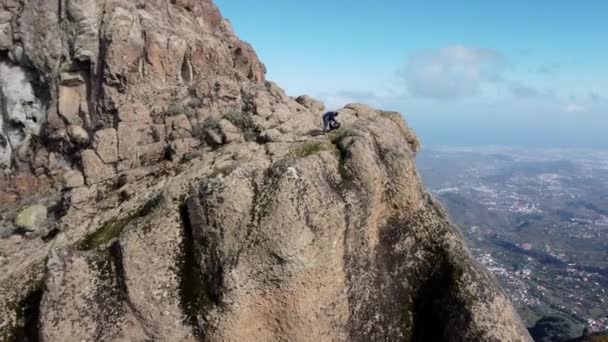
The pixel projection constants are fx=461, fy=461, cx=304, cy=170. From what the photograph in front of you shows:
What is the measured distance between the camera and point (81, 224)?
66.6ft

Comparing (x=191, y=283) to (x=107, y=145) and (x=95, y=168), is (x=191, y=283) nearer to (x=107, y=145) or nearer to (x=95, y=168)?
(x=95, y=168)

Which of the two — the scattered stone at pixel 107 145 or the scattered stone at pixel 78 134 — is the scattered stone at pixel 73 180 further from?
the scattered stone at pixel 78 134

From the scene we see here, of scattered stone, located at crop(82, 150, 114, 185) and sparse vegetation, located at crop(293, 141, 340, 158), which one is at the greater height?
sparse vegetation, located at crop(293, 141, 340, 158)

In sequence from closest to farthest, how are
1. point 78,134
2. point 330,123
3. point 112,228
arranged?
point 112,228 < point 330,123 < point 78,134

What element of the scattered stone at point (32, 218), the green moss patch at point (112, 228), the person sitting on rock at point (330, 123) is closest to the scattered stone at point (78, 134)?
the scattered stone at point (32, 218)

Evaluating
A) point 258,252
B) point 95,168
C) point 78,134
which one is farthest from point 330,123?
point 78,134

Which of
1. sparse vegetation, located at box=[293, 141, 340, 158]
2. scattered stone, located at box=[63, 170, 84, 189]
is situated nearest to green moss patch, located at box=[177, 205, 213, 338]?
sparse vegetation, located at box=[293, 141, 340, 158]

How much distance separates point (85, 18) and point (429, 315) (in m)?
34.5

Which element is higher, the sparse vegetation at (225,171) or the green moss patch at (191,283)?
the sparse vegetation at (225,171)


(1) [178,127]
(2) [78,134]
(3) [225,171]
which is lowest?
(2) [78,134]

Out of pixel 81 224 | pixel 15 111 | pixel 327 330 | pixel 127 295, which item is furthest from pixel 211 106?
pixel 15 111

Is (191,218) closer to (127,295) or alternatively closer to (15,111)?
(127,295)

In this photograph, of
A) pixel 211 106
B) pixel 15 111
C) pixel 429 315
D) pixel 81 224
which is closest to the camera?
pixel 429 315

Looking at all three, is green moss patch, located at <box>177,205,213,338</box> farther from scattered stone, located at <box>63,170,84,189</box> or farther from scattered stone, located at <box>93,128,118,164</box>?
scattered stone, located at <box>93,128,118,164</box>
